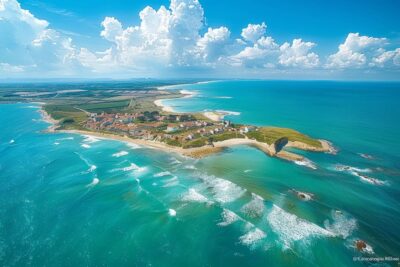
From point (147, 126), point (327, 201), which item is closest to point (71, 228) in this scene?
point (327, 201)

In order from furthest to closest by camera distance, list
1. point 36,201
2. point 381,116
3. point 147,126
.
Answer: point 381,116, point 147,126, point 36,201

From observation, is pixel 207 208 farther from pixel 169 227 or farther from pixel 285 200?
pixel 285 200

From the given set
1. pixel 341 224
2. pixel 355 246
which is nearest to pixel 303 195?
pixel 341 224

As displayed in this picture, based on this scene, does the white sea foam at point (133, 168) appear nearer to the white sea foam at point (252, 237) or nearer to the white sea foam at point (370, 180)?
the white sea foam at point (252, 237)

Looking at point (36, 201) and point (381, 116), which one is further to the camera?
point (381, 116)

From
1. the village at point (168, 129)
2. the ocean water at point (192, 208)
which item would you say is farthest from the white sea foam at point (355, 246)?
the village at point (168, 129)
